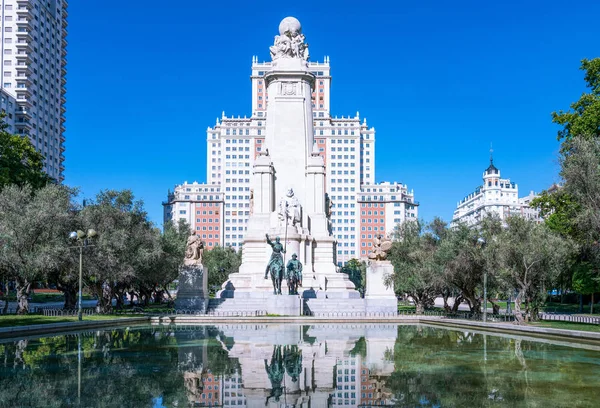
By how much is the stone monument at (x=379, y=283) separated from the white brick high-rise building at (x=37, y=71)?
70161 millimetres

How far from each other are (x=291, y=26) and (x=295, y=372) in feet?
137

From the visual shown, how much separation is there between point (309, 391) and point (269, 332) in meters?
13.7

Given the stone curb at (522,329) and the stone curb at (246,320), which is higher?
the stone curb at (522,329)

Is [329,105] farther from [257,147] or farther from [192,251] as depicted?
[192,251]

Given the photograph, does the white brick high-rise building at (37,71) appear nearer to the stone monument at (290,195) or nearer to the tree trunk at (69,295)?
the stone monument at (290,195)

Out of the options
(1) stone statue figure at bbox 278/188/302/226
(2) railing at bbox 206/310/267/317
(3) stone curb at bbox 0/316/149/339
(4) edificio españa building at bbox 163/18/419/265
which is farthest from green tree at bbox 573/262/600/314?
(4) edificio españa building at bbox 163/18/419/265

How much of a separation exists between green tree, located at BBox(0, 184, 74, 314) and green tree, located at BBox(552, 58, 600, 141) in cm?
3129

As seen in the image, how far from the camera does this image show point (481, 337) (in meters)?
23.2

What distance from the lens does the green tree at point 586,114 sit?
122 feet

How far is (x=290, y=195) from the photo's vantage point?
149ft

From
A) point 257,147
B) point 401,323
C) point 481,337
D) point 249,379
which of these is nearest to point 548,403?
point 249,379

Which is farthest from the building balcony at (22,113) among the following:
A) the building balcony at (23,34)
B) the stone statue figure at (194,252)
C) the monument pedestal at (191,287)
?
the monument pedestal at (191,287)

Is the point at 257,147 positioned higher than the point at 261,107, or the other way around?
the point at 261,107

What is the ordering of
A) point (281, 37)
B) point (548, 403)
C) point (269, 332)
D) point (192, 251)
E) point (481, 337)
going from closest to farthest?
1. point (548, 403)
2. point (481, 337)
3. point (269, 332)
4. point (192, 251)
5. point (281, 37)
